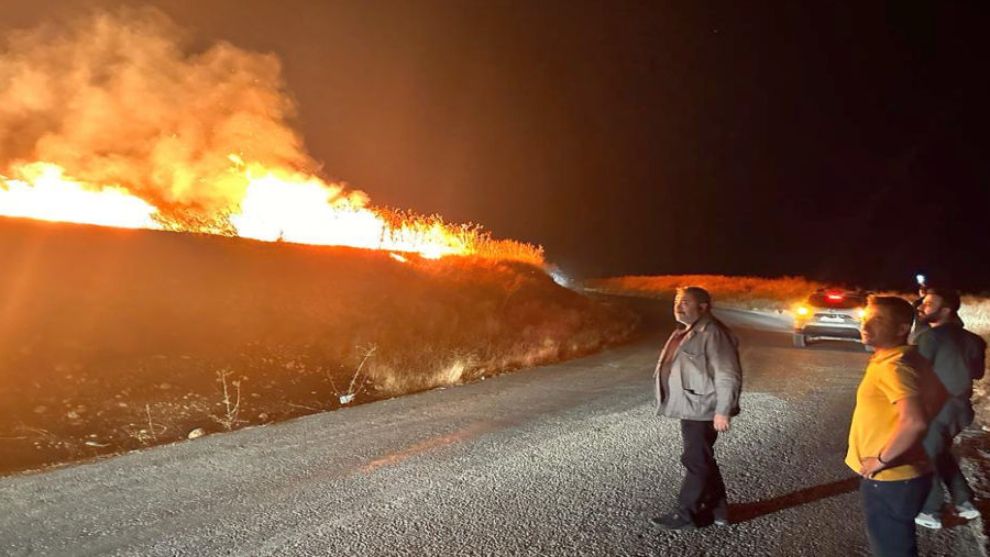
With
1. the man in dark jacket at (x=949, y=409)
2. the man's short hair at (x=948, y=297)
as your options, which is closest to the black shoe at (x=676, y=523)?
the man in dark jacket at (x=949, y=409)

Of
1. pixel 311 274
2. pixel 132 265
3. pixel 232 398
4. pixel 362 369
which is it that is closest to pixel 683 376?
pixel 232 398

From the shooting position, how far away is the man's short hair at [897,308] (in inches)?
125

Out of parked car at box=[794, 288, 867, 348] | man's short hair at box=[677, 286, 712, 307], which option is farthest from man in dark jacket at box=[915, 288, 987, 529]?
parked car at box=[794, 288, 867, 348]

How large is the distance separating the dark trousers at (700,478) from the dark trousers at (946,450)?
1531mm

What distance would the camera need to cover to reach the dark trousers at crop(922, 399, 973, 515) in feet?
15.5

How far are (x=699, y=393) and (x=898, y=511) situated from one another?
1480 mm

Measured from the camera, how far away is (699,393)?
177 inches

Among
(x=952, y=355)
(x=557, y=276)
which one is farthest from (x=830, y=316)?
(x=557, y=276)

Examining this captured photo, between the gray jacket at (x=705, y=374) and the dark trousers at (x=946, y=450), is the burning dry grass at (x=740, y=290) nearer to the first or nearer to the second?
the dark trousers at (x=946, y=450)

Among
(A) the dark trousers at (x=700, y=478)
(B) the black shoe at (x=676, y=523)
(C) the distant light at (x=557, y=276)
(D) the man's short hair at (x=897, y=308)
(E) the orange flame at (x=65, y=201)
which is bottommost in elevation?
(B) the black shoe at (x=676, y=523)

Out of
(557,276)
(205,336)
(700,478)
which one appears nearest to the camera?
(700,478)

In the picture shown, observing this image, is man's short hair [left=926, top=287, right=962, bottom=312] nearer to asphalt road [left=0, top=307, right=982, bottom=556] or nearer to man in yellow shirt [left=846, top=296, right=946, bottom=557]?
asphalt road [left=0, top=307, right=982, bottom=556]

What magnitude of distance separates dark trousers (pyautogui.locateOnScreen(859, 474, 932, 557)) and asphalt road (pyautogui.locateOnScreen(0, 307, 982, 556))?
1169mm

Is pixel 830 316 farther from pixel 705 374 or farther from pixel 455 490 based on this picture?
pixel 455 490
